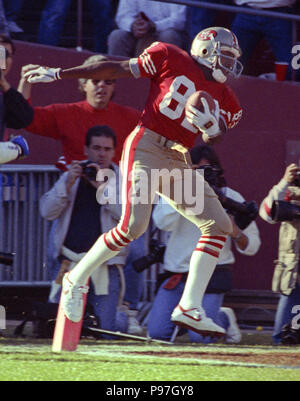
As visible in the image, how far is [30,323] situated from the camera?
8781 millimetres

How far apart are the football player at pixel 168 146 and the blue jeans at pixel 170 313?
1.29 meters

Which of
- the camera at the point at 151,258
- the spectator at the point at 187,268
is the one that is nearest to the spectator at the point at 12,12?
the spectator at the point at 187,268

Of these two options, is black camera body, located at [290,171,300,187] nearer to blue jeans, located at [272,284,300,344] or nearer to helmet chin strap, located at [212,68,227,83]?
blue jeans, located at [272,284,300,344]

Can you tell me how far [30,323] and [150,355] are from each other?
212cm

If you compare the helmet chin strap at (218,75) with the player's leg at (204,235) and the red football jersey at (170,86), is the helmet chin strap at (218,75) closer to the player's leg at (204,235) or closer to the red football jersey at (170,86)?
the red football jersey at (170,86)

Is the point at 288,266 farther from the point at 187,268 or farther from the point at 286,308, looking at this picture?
the point at 187,268

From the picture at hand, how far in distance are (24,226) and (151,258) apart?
4.33 feet

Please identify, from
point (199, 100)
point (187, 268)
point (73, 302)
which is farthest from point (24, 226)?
point (199, 100)

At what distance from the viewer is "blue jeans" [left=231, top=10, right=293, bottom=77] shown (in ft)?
31.0

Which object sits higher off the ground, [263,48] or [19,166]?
[263,48]

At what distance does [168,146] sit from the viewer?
6809 millimetres

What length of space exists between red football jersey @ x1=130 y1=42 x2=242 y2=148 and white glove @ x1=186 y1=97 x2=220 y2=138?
0.46ft
